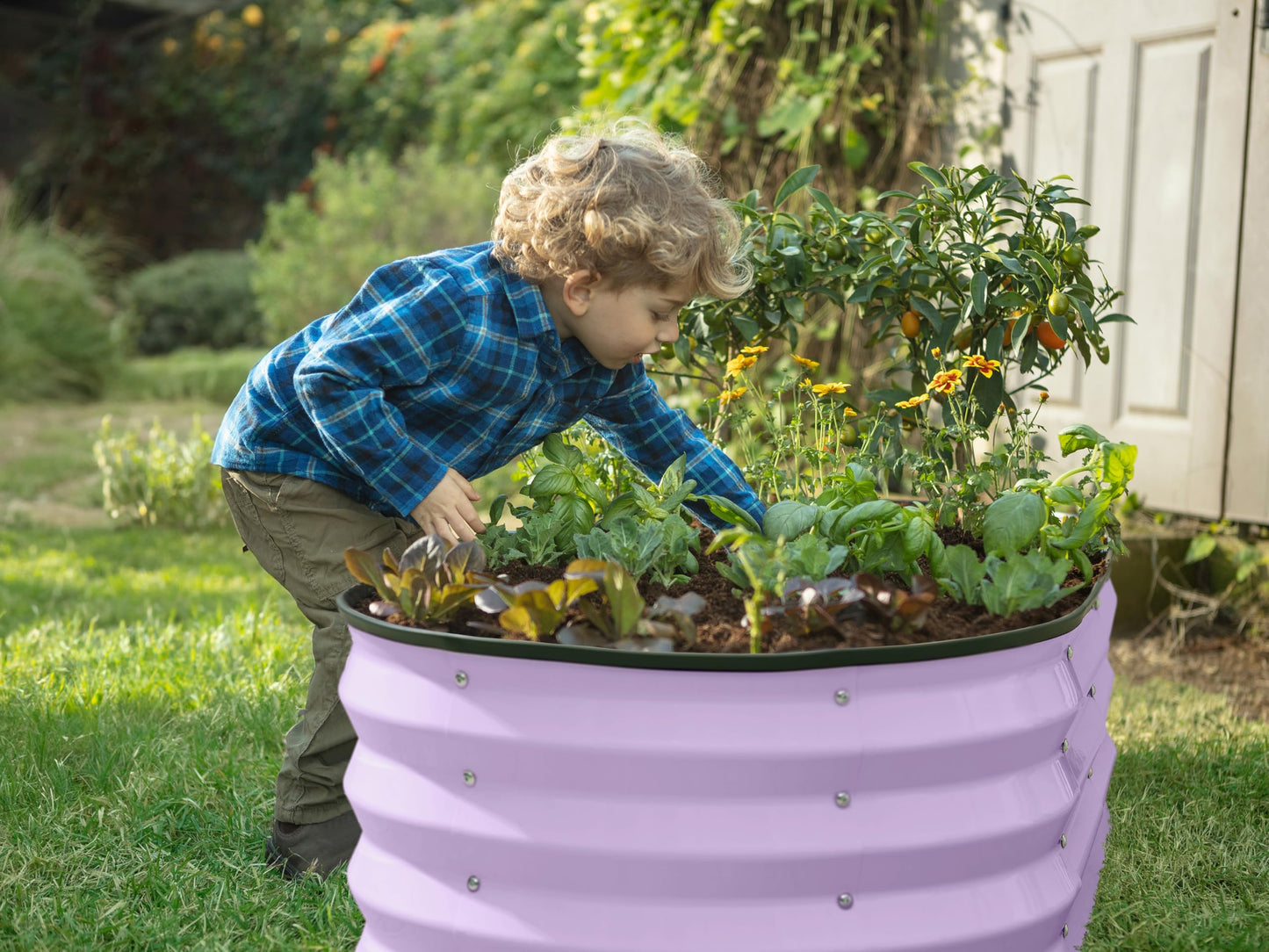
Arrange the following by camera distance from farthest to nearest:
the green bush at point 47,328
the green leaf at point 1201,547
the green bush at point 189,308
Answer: the green bush at point 189,308
the green bush at point 47,328
the green leaf at point 1201,547

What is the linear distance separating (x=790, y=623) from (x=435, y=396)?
746mm

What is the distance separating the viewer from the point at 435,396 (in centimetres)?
186

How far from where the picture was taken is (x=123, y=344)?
345 inches

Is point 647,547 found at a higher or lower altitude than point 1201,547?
higher

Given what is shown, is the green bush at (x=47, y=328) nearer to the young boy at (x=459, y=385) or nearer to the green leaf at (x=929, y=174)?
the young boy at (x=459, y=385)

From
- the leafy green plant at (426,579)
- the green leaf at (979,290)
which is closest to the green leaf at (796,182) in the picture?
the green leaf at (979,290)

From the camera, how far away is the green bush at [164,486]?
4.79m

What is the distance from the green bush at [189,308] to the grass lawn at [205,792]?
6.75m

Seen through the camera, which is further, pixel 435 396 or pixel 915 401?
pixel 915 401

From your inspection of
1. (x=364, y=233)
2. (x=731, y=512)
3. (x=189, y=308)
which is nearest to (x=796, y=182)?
(x=731, y=512)

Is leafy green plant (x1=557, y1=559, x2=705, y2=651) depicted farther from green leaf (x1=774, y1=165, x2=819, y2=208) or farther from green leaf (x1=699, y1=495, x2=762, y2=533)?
green leaf (x1=774, y1=165, x2=819, y2=208)

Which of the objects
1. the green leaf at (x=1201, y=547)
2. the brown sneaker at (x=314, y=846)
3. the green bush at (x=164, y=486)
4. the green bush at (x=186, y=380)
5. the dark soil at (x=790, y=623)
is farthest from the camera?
the green bush at (x=186, y=380)

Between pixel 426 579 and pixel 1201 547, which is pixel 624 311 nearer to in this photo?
pixel 426 579

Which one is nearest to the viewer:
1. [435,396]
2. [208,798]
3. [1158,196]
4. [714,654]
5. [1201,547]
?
[714,654]
